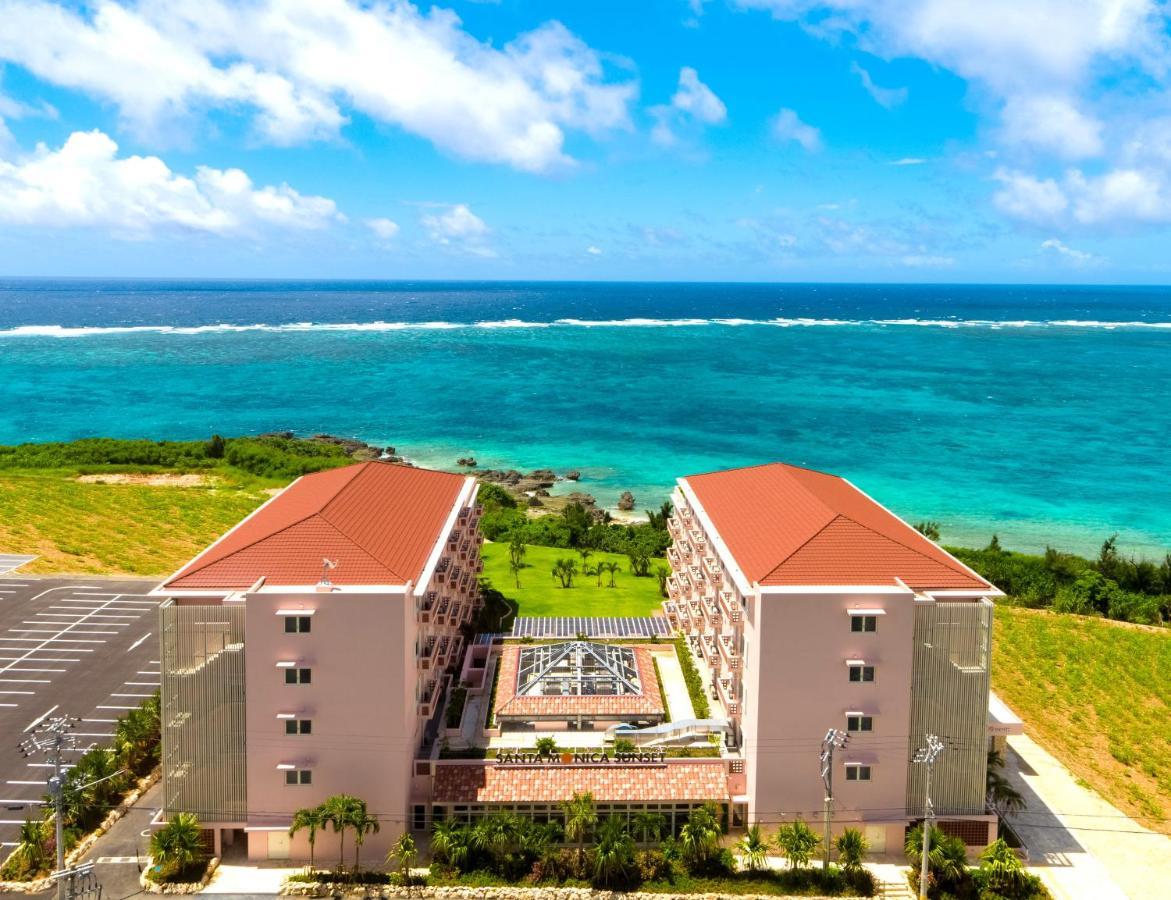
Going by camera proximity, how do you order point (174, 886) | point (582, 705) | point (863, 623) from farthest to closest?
point (582, 705)
point (863, 623)
point (174, 886)

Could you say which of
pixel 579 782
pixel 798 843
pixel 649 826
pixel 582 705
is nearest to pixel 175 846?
pixel 579 782

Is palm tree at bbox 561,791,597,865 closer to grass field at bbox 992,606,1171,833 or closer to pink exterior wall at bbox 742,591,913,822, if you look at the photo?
pink exterior wall at bbox 742,591,913,822

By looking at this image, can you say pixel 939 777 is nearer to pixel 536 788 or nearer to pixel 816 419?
pixel 536 788

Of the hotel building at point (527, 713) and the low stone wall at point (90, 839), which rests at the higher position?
the hotel building at point (527, 713)

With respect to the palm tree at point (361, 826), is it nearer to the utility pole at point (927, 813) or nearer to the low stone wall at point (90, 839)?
the low stone wall at point (90, 839)

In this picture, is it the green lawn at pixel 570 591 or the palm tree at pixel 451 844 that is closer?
the palm tree at pixel 451 844

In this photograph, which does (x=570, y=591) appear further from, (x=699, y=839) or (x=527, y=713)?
(x=699, y=839)

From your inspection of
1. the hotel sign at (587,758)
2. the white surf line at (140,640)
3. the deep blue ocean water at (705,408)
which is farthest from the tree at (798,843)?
the deep blue ocean water at (705,408)
